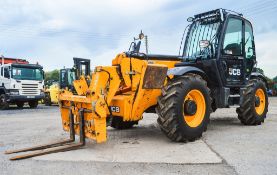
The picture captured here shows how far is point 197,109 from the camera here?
699cm

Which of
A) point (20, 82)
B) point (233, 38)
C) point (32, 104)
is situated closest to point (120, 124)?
point (233, 38)

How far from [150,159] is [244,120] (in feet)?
13.9

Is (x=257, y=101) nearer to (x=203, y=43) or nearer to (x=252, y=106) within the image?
(x=252, y=106)

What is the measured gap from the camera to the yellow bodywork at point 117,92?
588 centimetres

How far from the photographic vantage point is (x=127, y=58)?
261 inches

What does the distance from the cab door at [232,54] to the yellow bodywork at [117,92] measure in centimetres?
220

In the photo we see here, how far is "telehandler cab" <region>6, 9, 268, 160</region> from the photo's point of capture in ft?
20.0

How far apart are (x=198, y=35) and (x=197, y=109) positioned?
8.12ft

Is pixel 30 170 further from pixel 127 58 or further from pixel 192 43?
pixel 192 43

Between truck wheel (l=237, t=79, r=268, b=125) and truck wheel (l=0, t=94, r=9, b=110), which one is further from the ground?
truck wheel (l=237, t=79, r=268, b=125)

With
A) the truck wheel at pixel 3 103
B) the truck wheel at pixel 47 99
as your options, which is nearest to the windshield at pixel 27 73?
the truck wheel at pixel 3 103

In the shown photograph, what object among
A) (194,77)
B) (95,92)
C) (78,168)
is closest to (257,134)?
(194,77)

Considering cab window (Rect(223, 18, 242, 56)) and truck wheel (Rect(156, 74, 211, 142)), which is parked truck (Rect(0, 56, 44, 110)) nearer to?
cab window (Rect(223, 18, 242, 56))

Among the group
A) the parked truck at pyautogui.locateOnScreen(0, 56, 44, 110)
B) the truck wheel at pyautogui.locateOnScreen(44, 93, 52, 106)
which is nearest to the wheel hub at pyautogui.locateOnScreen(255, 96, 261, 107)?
the parked truck at pyautogui.locateOnScreen(0, 56, 44, 110)
